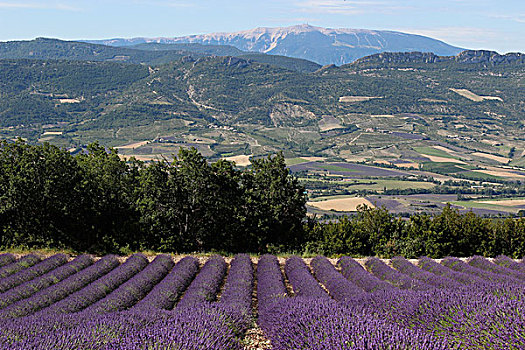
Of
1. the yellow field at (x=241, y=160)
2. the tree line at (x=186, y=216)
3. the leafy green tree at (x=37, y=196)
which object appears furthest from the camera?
the yellow field at (x=241, y=160)

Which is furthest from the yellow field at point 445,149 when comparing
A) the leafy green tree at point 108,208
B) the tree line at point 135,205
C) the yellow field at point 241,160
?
the leafy green tree at point 108,208

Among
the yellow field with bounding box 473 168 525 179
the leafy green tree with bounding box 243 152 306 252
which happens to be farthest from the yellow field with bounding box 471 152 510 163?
the leafy green tree with bounding box 243 152 306 252

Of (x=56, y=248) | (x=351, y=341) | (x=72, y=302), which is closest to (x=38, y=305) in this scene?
(x=72, y=302)

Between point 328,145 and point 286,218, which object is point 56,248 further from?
point 328,145

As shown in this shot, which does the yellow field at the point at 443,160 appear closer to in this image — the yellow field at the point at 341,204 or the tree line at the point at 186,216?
the yellow field at the point at 341,204

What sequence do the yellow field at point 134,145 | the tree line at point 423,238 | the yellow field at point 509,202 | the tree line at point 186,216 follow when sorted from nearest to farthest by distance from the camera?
the tree line at point 186,216 → the tree line at point 423,238 → the yellow field at point 509,202 → the yellow field at point 134,145

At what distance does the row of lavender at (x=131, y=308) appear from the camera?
6199 millimetres

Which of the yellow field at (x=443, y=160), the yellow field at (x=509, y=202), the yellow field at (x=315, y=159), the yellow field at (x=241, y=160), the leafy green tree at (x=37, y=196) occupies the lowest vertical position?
the yellow field at (x=315, y=159)

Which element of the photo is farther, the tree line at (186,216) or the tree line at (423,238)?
the tree line at (423,238)

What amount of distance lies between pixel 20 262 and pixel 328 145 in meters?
180

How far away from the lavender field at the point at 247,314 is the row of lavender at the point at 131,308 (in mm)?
Result: 30

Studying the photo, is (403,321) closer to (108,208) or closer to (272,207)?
(272,207)

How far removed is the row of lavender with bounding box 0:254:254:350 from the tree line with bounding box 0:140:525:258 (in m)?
5.00

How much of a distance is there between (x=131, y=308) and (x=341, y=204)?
273 ft
